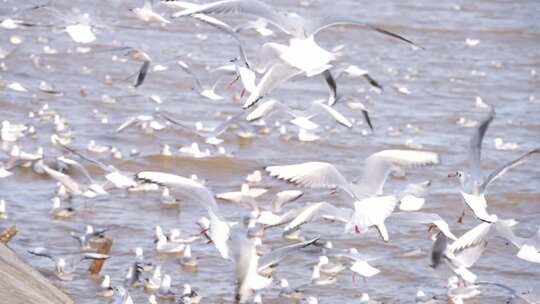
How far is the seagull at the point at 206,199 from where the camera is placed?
6781mm

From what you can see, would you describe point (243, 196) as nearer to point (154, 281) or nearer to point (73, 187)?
point (73, 187)

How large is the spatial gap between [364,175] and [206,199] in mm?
1208

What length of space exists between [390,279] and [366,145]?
15.3ft

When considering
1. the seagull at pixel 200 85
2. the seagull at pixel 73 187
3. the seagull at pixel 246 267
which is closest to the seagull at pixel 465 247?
the seagull at pixel 246 267

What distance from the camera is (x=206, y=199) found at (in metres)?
7.02

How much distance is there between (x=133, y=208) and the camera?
420 inches

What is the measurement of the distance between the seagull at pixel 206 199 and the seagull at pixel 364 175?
0.38 meters

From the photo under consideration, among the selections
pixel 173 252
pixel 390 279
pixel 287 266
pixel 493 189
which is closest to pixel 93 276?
pixel 173 252

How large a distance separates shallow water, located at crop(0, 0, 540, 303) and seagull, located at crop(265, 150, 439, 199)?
103 centimetres

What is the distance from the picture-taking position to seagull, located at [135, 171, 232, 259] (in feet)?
22.2

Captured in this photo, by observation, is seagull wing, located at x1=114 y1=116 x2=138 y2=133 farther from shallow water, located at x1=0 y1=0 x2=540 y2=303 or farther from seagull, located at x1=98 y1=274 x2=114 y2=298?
seagull, located at x1=98 y1=274 x2=114 y2=298

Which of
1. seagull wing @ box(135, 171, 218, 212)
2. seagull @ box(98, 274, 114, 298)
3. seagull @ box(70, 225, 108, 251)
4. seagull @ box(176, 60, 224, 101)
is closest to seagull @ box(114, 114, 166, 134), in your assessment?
seagull @ box(176, 60, 224, 101)

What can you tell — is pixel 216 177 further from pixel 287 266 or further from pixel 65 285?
pixel 65 285

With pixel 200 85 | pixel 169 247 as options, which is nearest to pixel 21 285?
pixel 169 247
